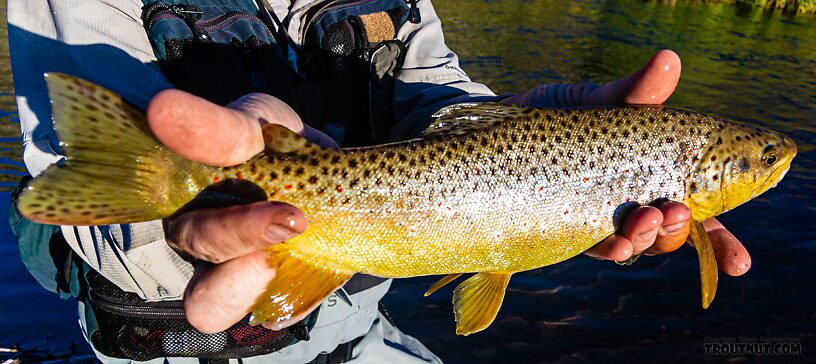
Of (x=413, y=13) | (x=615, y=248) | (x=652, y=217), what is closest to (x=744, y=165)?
A: (x=652, y=217)

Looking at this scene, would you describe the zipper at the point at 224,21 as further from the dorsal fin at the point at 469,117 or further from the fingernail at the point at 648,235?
the fingernail at the point at 648,235

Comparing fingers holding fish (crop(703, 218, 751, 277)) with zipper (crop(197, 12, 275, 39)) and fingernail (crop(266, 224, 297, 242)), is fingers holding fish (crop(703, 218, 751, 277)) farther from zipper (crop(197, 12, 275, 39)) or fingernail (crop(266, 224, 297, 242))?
zipper (crop(197, 12, 275, 39))

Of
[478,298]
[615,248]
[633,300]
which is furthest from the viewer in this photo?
[633,300]

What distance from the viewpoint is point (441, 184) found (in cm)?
245

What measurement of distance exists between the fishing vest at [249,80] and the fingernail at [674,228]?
4.93 feet

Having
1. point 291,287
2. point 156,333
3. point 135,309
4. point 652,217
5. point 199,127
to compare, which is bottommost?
point 156,333

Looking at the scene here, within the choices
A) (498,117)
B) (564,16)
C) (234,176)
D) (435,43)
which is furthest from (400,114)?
(564,16)

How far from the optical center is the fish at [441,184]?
2.06 m

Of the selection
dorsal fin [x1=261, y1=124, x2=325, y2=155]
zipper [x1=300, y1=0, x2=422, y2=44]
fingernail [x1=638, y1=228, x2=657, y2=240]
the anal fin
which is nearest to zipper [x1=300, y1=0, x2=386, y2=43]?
zipper [x1=300, y1=0, x2=422, y2=44]

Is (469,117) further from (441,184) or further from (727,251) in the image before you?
(727,251)

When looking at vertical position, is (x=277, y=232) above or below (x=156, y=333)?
above

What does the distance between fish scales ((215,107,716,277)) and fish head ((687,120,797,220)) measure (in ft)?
0.24

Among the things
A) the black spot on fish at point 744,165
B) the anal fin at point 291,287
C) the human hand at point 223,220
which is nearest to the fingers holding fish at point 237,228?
the human hand at point 223,220

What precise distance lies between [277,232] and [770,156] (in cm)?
238
